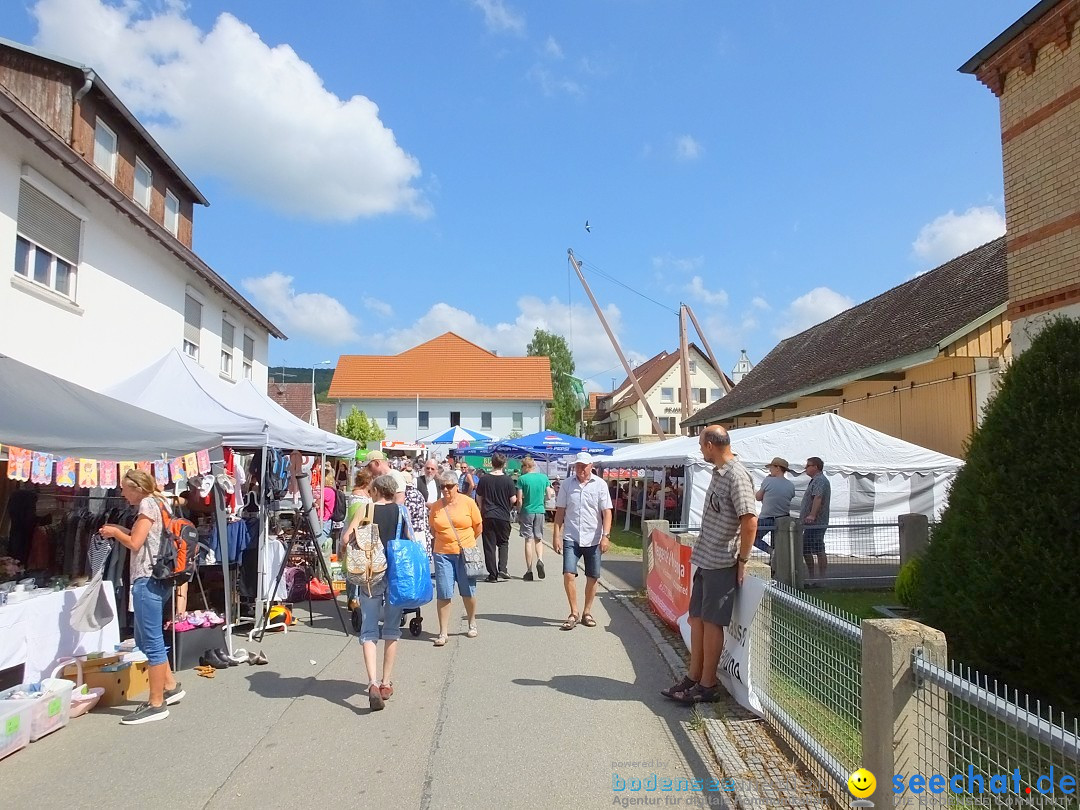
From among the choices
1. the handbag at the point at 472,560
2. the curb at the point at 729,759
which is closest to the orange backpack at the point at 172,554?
the handbag at the point at 472,560

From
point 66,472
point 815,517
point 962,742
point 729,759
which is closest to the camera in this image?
point 962,742

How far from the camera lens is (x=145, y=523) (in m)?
5.19

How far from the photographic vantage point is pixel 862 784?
3.51 m

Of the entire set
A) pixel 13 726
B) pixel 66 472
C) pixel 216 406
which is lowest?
pixel 13 726

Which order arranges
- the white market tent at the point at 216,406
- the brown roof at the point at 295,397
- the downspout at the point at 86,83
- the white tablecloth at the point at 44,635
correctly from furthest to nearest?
the brown roof at the point at 295,397 < the downspout at the point at 86,83 < the white market tent at the point at 216,406 < the white tablecloth at the point at 44,635

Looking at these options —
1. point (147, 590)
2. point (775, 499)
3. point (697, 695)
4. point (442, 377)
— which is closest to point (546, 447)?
point (775, 499)

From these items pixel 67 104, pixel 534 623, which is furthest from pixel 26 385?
pixel 67 104

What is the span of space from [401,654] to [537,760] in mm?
2874

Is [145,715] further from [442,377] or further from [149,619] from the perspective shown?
[442,377]

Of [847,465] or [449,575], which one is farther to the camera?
[847,465]

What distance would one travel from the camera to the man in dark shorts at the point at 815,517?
10.5 m

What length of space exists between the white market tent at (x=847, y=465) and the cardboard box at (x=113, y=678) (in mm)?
9380

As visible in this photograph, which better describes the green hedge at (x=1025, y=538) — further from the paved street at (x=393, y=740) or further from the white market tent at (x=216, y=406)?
the white market tent at (x=216, y=406)

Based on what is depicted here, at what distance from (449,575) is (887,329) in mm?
16390
